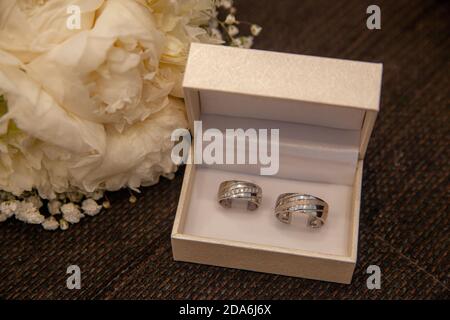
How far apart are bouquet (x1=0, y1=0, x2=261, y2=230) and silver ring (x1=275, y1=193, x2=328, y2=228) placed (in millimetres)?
217

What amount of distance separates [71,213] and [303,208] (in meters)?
0.41

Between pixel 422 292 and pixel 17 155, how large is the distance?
0.72 meters

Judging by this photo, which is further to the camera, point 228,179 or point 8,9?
point 228,179

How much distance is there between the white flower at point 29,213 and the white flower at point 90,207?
0.08 meters

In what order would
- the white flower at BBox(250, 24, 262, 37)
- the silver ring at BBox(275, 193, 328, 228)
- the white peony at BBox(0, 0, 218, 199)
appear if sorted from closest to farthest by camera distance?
the white peony at BBox(0, 0, 218, 199), the silver ring at BBox(275, 193, 328, 228), the white flower at BBox(250, 24, 262, 37)

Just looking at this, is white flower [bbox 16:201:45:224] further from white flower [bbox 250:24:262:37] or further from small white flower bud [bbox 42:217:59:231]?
white flower [bbox 250:24:262:37]

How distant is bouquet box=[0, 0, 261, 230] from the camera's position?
922 millimetres

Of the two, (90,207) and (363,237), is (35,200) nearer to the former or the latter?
(90,207)

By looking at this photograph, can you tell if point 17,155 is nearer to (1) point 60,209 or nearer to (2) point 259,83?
(1) point 60,209

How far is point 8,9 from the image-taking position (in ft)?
3.06

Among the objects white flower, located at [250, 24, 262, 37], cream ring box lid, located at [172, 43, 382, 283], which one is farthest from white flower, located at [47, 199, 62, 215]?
white flower, located at [250, 24, 262, 37]

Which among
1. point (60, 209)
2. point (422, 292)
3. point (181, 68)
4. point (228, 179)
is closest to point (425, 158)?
point (422, 292)

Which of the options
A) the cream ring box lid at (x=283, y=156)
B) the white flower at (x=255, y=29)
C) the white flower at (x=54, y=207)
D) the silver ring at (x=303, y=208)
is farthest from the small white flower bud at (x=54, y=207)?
the white flower at (x=255, y=29)

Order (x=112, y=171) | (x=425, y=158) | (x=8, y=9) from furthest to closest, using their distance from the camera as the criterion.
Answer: (x=425, y=158)
(x=112, y=171)
(x=8, y=9)
